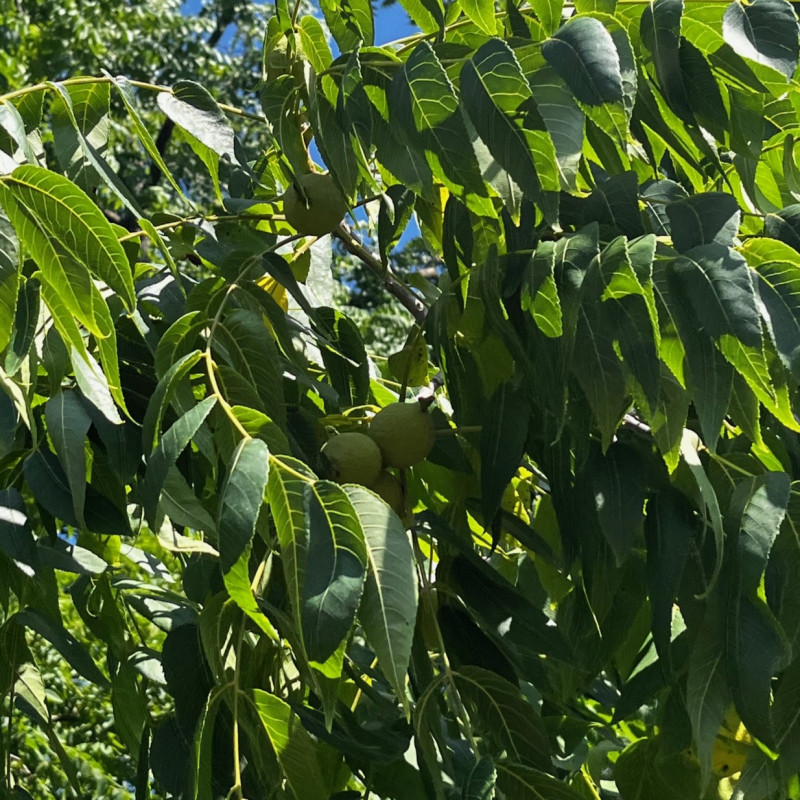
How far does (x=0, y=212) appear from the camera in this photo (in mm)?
1190

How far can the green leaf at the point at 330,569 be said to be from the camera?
3.34ft

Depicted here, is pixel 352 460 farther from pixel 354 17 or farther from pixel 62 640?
pixel 354 17

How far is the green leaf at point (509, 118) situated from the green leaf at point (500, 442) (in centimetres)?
31

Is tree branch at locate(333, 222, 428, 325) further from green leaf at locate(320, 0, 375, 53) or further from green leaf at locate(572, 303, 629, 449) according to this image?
green leaf at locate(572, 303, 629, 449)

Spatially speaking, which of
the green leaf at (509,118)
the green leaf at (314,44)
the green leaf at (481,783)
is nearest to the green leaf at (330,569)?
the green leaf at (481,783)

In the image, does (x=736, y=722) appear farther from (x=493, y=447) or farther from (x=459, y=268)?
(x=459, y=268)

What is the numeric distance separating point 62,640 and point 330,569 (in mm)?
532

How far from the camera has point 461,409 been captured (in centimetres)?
148

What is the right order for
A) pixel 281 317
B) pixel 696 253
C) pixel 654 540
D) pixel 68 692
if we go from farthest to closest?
pixel 68 692, pixel 281 317, pixel 654 540, pixel 696 253

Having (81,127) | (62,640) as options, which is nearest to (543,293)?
(62,640)

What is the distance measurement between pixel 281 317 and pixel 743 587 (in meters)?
0.67

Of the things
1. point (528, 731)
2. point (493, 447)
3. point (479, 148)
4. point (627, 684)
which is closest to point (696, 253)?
point (479, 148)

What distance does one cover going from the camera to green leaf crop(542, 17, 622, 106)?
112 cm

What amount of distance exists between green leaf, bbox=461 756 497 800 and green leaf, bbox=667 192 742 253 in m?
0.51
